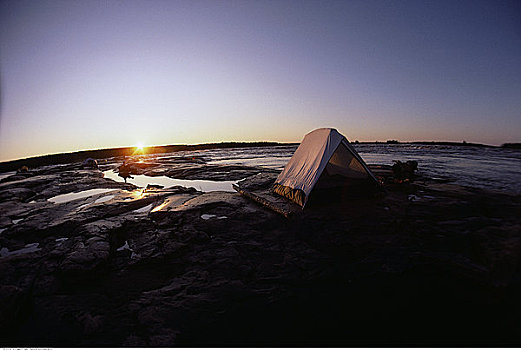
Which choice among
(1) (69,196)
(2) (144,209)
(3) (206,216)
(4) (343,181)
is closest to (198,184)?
(2) (144,209)

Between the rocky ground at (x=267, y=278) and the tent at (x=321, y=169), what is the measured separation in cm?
119

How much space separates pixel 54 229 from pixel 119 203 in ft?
7.68

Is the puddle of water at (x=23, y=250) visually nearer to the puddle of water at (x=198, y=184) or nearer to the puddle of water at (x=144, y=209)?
the puddle of water at (x=144, y=209)

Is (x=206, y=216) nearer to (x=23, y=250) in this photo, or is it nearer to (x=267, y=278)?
(x=267, y=278)

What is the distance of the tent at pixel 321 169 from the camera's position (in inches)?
296

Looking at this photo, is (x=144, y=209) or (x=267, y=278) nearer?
(x=267, y=278)

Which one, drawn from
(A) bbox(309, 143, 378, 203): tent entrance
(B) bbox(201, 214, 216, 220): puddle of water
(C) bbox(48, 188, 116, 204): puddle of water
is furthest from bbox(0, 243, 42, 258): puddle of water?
(A) bbox(309, 143, 378, 203): tent entrance

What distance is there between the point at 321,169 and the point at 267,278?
14.7ft

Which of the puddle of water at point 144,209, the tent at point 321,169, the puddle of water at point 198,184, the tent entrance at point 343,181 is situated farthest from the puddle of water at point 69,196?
the tent entrance at point 343,181

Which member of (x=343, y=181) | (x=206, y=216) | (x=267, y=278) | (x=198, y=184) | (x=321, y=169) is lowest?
(x=267, y=278)

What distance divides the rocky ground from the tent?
119 cm

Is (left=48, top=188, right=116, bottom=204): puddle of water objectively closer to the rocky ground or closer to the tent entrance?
the rocky ground

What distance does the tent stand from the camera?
7.52 meters

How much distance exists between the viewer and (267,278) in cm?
392
